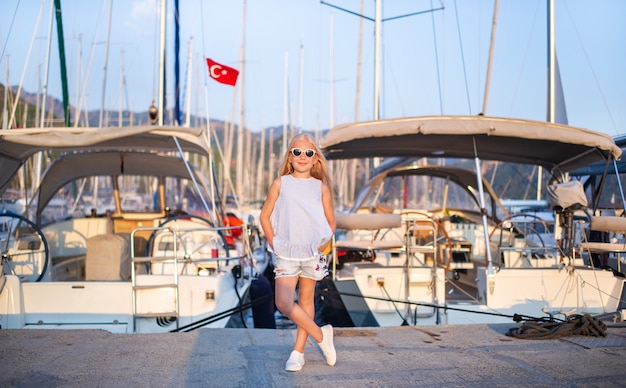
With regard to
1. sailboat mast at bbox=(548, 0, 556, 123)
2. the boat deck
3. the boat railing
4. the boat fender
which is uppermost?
sailboat mast at bbox=(548, 0, 556, 123)

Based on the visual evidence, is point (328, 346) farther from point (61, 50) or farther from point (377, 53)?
point (377, 53)

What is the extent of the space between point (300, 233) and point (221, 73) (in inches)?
350

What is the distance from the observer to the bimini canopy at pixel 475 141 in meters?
8.30

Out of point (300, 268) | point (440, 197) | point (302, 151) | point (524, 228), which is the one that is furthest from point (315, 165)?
point (440, 197)

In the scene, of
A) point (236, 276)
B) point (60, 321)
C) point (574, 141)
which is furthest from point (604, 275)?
point (60, 321)

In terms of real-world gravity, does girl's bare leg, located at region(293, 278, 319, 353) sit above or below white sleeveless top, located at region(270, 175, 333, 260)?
below

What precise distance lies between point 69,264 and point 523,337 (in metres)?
7.38

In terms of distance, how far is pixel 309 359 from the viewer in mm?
4777

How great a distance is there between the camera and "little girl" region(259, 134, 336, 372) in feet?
14.3

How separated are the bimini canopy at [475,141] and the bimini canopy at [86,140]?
1924 mm

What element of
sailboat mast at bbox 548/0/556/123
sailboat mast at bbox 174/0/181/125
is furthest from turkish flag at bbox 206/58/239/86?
sailboat mast at bbox 548/0/556/123

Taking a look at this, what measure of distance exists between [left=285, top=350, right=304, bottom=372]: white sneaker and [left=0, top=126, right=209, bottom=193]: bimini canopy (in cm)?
457

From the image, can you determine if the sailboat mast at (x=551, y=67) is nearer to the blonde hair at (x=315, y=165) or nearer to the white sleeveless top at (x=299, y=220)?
the blonde hair at (x=315, y=165)

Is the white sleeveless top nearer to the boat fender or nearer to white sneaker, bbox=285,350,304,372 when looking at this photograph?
white sneaker, bbox=285,350,304,372
